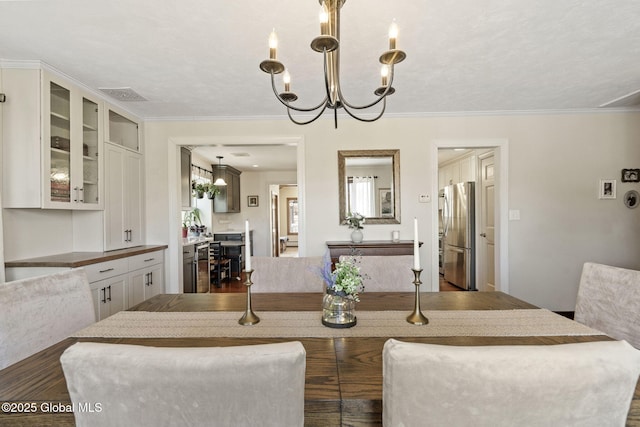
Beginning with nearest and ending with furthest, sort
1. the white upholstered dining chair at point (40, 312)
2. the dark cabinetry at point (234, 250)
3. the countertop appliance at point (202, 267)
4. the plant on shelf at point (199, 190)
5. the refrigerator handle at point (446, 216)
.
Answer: the white upholstered dining chair at point (40, 312) → the countertop appliance at point (202, 267) → the refrigerator handle at point (446, 216) → the plant on shelf at point (199, 190) → the dark cabinetry at point (234, 250)

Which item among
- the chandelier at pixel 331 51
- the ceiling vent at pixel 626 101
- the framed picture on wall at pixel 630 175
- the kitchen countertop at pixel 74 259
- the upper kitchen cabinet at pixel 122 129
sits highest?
the ceiling vent at pixel 626 101

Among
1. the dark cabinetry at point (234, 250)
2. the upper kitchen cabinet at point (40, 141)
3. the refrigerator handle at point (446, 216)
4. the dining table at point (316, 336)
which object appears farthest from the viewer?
the dark cabinetry at point (234, 250)

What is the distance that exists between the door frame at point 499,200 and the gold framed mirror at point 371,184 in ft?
1.36

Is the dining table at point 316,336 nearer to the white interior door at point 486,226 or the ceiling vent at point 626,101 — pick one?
the white interior door at point 486,226

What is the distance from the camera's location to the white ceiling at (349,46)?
5.71 feet

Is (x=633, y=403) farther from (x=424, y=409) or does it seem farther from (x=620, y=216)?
(x=620, y=216)

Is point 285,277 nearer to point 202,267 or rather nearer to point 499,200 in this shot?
point 499,200

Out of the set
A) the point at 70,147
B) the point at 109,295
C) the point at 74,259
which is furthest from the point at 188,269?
the point at 70,147

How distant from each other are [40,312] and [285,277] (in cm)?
112

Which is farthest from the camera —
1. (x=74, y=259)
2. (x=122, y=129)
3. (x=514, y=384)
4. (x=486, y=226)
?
(x=486, y=226)

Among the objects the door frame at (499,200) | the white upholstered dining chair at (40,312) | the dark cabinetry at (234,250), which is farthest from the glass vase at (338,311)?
the dark cabinetry at (234,250)

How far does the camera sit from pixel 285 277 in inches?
75.5

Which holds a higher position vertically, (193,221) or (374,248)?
(193,221)

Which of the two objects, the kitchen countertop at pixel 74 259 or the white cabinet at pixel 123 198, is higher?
the white cabinet at pixel 123 198
